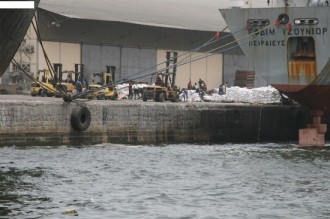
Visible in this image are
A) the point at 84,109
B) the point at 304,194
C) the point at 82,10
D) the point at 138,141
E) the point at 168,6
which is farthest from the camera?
the point at 168,6

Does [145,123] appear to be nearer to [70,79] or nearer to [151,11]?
[70,79]

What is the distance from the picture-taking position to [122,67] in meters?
59.8

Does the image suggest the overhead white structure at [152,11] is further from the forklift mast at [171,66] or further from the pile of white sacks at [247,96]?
the forklift mast at [171,66]

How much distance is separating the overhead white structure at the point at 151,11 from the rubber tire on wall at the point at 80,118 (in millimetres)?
24119

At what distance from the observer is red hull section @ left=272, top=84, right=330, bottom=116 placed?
32750mm

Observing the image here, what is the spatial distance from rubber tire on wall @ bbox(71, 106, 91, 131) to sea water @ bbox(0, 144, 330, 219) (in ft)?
3.04

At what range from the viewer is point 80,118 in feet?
99.6

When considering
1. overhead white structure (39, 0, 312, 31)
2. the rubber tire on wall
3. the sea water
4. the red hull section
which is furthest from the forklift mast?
overhead white structure (39, 0, 312, 31)

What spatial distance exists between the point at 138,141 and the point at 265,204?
14602 mm

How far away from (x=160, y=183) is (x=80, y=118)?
374 inches

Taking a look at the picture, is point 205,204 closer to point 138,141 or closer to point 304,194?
point 304,194

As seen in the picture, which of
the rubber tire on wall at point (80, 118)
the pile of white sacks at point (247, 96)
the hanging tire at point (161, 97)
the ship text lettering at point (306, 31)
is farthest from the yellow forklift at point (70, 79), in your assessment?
the ship text lettering at point (306, 31)

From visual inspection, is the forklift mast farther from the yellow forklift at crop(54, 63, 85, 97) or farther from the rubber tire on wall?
the yellow forklift at crop(54, 63, 85, 97)

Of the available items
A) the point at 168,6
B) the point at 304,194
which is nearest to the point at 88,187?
the point at 304,194
